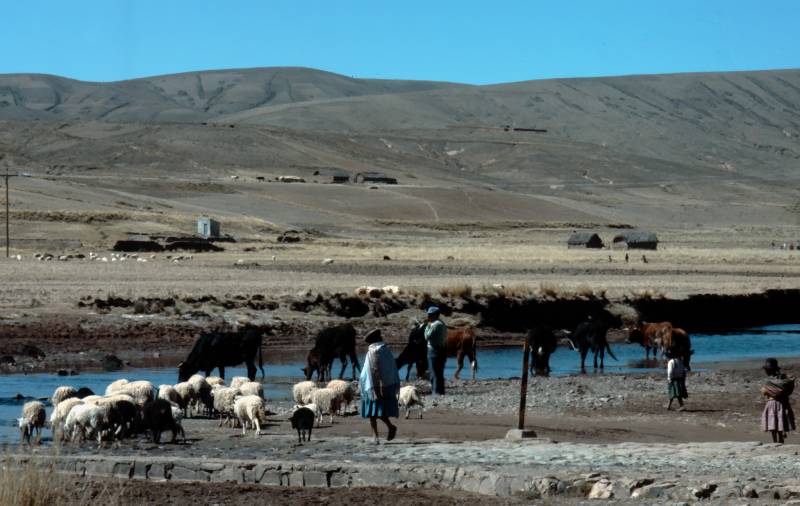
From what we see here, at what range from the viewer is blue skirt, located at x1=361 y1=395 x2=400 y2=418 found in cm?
1669

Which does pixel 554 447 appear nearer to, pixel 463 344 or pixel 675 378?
pixel 675 378

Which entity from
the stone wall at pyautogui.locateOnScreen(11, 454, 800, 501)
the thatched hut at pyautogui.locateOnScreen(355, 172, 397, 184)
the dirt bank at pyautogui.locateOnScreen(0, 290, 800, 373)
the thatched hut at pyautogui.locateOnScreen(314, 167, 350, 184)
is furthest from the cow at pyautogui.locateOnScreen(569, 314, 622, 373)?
the thatched hut at pyautogui.locateOnScreen(355, 172, 397, 184)

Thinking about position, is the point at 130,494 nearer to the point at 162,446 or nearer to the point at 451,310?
the point at 162,446

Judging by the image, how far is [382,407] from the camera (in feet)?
54.7

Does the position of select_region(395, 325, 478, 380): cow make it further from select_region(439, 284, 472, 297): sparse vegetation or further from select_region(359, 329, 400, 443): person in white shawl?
select_region(439, 284, 472, 297): sparse vegetation

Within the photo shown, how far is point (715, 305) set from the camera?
47.1 metres

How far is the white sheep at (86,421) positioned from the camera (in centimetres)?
1722

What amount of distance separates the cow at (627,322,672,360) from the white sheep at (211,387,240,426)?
1483 cm

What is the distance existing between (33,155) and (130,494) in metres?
181

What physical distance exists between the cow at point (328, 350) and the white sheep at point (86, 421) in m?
9.00

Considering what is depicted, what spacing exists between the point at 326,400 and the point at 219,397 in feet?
5.25

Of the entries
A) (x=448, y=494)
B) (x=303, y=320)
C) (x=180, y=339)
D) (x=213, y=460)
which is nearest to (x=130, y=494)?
(x=213, y=460)

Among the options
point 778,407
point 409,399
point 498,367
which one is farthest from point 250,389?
point 498,367

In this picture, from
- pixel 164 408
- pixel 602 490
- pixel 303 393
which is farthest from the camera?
pixel 303 393
